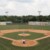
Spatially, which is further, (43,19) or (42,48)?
(43,19)

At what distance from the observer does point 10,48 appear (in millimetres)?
14938

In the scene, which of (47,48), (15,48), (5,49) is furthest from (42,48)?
(5,49)

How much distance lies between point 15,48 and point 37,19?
48524 mm

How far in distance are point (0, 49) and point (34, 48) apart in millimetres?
3984

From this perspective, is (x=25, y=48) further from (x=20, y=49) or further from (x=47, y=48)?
(x=47, y=48)

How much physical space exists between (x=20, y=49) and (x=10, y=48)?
1207 mm

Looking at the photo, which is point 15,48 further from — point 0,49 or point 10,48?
point 0,49

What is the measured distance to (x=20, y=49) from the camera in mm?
14742

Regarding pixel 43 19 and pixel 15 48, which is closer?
pixel 15 48

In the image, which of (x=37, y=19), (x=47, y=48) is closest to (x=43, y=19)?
(x=37, y=19)

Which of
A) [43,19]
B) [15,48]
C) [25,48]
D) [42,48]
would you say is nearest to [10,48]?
[15,48]

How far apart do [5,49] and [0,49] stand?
0.57 meters

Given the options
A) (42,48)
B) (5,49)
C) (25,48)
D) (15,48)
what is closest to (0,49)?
(5,49)

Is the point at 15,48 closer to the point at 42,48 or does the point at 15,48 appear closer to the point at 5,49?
the point at 5,49
